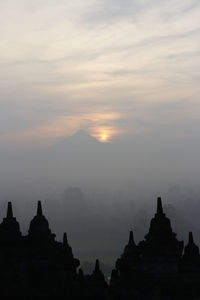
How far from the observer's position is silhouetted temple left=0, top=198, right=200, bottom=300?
1617 inches

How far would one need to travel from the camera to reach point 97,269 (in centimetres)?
5138

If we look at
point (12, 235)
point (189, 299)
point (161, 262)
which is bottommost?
point (189, 299)

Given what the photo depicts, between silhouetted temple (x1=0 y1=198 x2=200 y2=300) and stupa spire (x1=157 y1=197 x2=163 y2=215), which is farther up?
stupa spire (x1=157 y1=197 x2=163 y2=215)

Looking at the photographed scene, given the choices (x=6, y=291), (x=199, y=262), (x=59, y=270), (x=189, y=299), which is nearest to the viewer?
(x=6, y=291)

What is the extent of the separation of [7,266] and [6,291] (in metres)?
4.33

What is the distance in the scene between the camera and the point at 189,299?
42.0 meters

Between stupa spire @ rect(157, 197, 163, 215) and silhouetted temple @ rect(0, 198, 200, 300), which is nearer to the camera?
silhouetted temple @ rect(0, 198, 200, 300)

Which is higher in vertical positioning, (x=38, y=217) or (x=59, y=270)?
(x=38, y=217)

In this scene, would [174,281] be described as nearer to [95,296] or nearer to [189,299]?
[189,299]

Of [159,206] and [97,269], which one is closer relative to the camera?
[159,206]

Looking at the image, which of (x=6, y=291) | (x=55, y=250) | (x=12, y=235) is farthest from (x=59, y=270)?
(x=6, y=291)

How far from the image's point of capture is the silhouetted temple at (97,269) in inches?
1617

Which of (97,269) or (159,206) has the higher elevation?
(159,206)

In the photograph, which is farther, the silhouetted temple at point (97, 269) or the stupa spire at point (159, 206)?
the stupa spire at point (159, 206)
